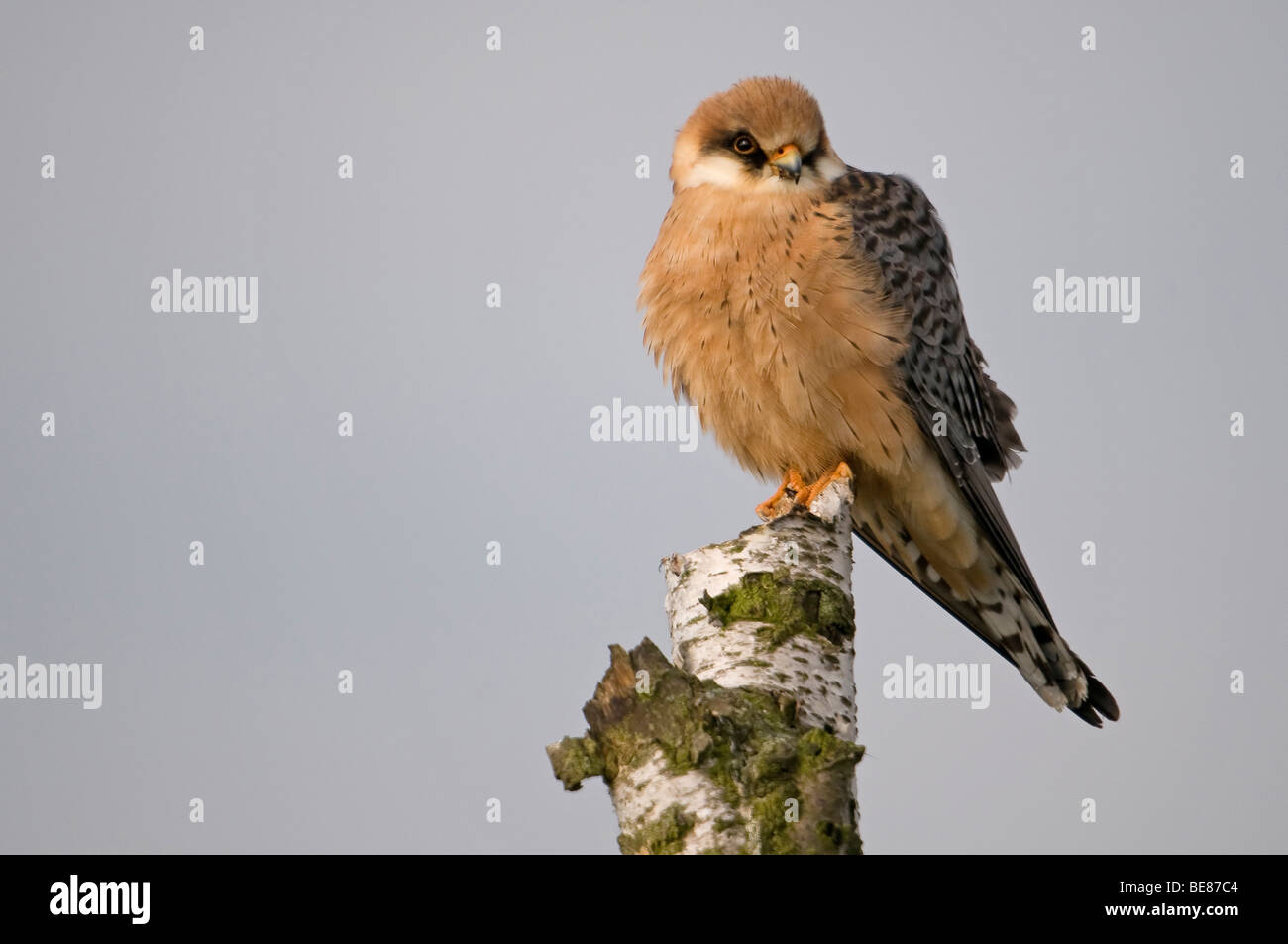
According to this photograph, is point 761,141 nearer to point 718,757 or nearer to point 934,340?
point 934,340

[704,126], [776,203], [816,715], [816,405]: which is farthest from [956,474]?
[816,715]

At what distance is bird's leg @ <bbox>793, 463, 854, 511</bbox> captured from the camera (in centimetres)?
568

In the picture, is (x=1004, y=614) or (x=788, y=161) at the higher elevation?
(x=788, y=161)

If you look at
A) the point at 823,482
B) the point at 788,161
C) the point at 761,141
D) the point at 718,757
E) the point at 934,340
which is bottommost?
the point at 718,757

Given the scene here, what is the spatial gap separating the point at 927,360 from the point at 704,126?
4.74 feet

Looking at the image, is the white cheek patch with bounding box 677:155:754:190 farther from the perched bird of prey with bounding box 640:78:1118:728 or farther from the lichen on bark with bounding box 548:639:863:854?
the lichen on bark with bounding box 548:639:863:854

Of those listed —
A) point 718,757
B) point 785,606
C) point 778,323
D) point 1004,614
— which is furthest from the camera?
point 1004,614

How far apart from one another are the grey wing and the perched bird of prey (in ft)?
0.04

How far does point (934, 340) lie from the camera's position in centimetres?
614

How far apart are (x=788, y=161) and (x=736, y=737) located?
308 cm

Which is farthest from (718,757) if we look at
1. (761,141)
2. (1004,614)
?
(1004,614)

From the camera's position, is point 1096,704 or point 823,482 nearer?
point 823,482

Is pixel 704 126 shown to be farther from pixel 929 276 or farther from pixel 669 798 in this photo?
pixel 669 798
